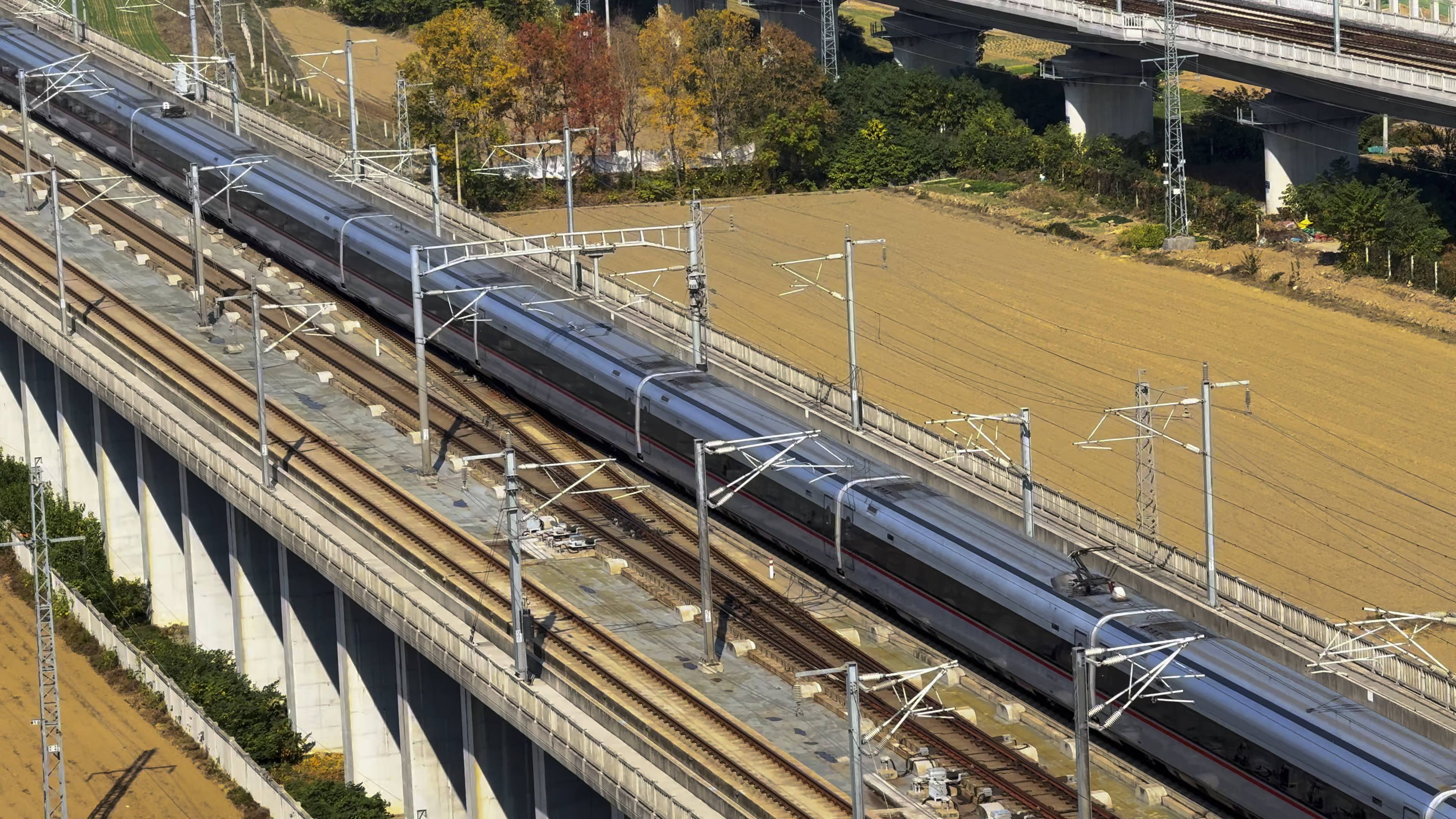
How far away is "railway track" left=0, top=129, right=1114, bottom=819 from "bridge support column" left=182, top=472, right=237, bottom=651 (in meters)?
2.88

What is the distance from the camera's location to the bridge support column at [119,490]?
224ft

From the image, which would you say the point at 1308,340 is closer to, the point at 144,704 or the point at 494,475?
the point at 494,475

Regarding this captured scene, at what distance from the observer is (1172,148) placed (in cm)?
9506

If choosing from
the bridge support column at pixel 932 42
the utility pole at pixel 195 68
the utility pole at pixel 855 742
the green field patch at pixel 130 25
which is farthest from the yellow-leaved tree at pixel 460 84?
the utility pole at pixel 855 742

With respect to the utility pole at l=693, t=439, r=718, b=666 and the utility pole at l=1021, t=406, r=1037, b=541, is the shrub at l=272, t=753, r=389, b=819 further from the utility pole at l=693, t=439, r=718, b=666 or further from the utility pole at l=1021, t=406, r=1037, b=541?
the utility pole at l=1021, t=406, r=1037, b=541

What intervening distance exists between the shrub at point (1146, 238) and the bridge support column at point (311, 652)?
4172 cm

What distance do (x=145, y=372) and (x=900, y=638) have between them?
24.9m

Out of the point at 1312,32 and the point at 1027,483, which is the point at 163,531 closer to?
the point at 1027,483

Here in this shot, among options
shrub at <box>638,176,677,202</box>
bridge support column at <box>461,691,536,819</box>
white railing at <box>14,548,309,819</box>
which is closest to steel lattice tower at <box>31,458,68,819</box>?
white railing at <box>14,548,309,819</box>

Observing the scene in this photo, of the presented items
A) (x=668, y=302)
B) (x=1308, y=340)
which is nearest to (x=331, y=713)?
(x=668, y=302)

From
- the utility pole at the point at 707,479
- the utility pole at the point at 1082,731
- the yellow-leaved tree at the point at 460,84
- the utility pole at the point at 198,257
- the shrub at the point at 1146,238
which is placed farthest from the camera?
the yellow-leaved tree at the point at 460,84

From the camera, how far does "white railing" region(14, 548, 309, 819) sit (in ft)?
175

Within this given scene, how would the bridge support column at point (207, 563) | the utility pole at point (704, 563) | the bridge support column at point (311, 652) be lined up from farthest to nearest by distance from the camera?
the bridge support column at point (207, 563)
the bridge support column at point (311, 652)
the utility pole at point (704, 563)

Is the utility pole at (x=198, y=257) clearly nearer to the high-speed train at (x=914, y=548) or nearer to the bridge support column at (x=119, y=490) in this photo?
the high-speed train at (x=914, y=548)
